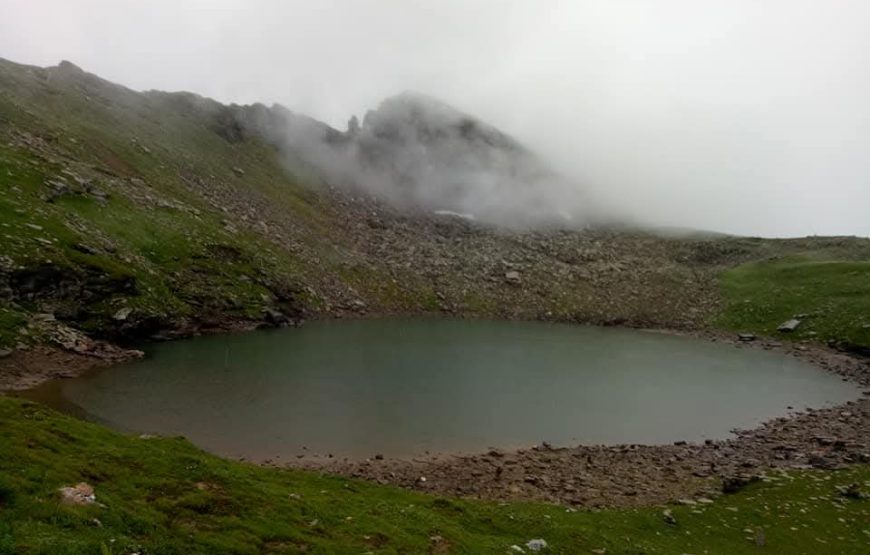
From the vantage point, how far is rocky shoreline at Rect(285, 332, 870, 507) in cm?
3238

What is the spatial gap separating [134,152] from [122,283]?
169 ft

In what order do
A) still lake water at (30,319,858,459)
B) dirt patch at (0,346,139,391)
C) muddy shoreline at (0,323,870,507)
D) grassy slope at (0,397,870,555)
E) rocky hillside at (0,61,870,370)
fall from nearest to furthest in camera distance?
grassy slope at (0,397,870,555) → muddy shoreline at (0,323,870,507) → still lake water at (30,319,858,459) → dirt patch at (0,346,139,391) → rocky hillside at (0,61,870,370)

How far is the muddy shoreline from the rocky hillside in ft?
14.1

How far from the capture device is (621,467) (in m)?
37.7

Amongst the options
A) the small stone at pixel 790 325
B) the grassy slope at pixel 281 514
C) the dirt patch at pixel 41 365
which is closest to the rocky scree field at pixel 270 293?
the grassy slope at pixel 281 514

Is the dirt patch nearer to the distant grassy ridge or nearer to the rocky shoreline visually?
the rocky shoreline

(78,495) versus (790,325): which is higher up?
(78,495)

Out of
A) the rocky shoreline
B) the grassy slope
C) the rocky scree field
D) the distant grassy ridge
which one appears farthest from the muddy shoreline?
the distant grassy ridge

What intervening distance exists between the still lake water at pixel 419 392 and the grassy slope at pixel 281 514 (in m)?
12.1

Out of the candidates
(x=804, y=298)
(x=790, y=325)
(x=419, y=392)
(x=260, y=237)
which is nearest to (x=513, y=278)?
(x=790, y=325)

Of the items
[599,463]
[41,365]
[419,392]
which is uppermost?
[41,365]

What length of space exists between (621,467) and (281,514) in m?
25.8

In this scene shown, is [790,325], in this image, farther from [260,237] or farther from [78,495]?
[78,495]

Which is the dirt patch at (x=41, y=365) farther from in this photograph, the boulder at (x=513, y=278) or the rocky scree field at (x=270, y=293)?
the boulder at (x=513, y=278)
